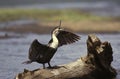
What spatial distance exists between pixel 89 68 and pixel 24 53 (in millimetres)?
6526

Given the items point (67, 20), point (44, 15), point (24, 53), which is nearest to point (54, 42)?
point (24, 53)

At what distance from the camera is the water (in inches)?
601

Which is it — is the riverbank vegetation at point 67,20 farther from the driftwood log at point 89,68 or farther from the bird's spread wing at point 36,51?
the bird's spread wing at point 36,51

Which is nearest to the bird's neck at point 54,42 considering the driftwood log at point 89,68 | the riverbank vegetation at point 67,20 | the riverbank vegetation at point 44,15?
the driftwood log at point 89,68

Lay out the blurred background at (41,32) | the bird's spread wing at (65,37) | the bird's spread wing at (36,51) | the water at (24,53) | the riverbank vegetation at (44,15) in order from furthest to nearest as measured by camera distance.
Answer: the riverbank vegetation at (44,15)
the blurred background at (41,32)
the water at (24,53)
the bird's spread wing at (65,37)
the bird's spread wing at (36,51)

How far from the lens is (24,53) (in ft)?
61.1

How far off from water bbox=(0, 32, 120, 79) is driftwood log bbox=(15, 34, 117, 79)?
2.63ft

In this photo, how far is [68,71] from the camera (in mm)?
12180

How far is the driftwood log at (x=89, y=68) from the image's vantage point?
39.4 feet

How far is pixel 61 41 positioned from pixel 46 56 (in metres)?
0.83

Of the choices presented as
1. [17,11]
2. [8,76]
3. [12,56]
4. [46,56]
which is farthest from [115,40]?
[17,11]

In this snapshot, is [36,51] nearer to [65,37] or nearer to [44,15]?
[65,37]

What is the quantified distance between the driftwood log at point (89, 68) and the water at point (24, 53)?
0.80m

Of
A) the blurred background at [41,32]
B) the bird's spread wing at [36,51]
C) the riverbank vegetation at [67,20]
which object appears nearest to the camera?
the bird's spread wing at [36,51]
